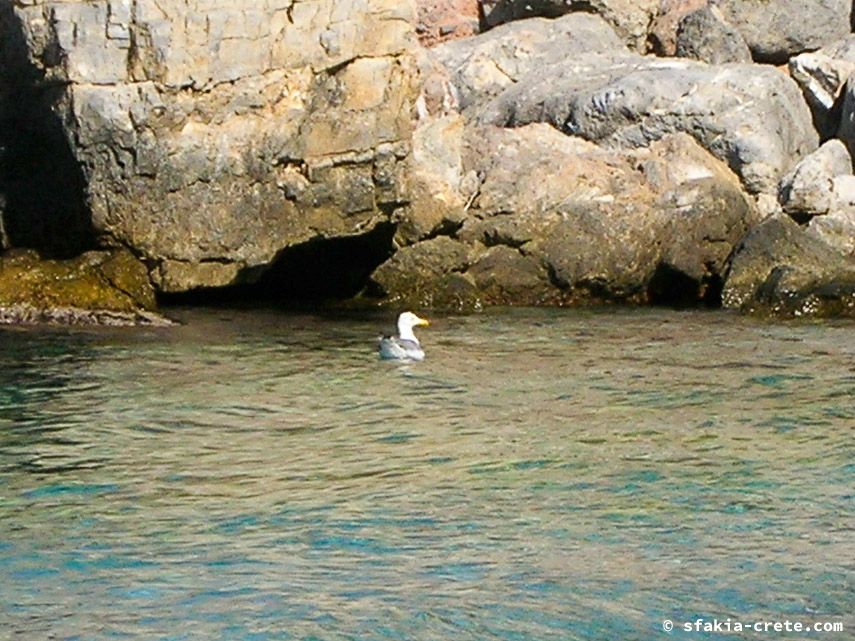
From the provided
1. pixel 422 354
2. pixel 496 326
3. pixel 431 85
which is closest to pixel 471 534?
pixel 422 354

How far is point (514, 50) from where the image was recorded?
22922 millimetres

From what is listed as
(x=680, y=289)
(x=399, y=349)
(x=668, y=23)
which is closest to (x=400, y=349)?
(x=399, y=349)

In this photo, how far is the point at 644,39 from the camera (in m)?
24.3

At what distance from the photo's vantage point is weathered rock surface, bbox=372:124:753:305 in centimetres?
1953

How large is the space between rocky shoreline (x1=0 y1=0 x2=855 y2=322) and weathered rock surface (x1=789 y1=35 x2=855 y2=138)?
0.10 ft

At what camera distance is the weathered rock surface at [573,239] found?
64.1ft

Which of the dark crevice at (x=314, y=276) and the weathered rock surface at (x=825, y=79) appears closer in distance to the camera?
the dark crevice at (x=314, y=276)

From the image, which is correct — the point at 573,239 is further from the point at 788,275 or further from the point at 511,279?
the point at 788,275

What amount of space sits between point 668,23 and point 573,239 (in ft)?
19.8

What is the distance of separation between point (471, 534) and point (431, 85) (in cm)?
1203

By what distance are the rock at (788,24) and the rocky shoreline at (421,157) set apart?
40cm

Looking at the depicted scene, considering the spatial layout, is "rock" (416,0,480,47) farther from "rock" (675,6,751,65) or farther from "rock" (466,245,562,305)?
"rock" (466,245,562,305)

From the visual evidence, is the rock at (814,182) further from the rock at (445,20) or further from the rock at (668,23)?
the rock at (445,20)

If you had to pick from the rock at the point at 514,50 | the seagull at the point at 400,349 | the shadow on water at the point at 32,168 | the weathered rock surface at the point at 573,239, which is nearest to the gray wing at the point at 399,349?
the seagull at the point at 400,349
